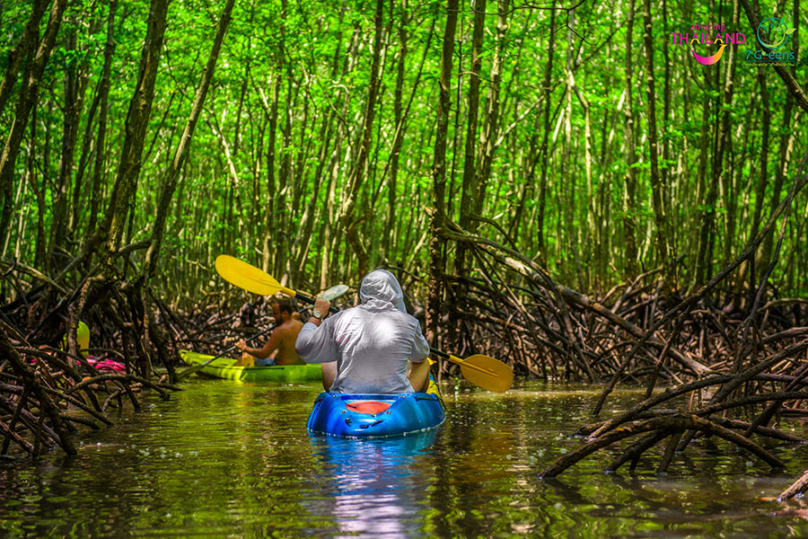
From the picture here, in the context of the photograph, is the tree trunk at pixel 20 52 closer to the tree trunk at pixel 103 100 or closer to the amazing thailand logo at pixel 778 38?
the tree trunk at pixel 103 100

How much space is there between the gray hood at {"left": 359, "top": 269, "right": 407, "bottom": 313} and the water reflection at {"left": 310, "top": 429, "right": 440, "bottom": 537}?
82 centimetres

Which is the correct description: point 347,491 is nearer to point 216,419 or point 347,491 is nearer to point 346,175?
point 216,419

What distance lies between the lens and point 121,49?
1316 cm

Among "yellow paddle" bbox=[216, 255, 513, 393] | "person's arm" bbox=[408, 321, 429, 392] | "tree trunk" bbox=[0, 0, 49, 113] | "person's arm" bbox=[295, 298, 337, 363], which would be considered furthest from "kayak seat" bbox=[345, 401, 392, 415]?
"tree trunk" bbox=[0, 0, 49, 113]

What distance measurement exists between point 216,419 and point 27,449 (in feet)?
7.21

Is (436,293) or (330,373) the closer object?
(330,373)

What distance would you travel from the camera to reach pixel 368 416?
18.0ft

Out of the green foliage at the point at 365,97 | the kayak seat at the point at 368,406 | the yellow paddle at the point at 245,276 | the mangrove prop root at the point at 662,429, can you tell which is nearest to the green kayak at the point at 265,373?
the green foliage at the point at 365,97

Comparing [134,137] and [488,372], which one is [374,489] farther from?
[134,137]

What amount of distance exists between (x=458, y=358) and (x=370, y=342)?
1.52 m

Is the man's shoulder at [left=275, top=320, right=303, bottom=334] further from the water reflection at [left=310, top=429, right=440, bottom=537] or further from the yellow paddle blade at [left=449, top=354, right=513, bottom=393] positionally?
the water reflection at [left=310, top=429, right=440, bottom=537]

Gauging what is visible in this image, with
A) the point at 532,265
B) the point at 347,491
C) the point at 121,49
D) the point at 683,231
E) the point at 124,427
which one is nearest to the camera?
the point at 347,491

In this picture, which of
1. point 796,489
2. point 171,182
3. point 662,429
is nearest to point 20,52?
point 171,182

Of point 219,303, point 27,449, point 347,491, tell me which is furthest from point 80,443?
point 219,303
